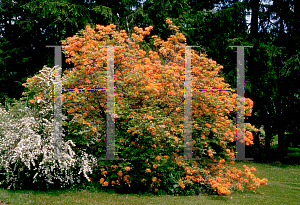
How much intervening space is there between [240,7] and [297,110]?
16.7ft

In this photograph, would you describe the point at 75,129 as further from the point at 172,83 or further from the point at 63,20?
the point at 63,20

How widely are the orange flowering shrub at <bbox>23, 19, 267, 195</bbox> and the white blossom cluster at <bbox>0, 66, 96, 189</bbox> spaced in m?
0.39

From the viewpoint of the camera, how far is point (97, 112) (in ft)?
19.7

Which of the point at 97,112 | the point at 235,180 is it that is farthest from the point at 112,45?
the point at 235,180

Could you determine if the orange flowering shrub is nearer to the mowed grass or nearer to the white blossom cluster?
the mowed grass

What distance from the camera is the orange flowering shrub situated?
570 cm

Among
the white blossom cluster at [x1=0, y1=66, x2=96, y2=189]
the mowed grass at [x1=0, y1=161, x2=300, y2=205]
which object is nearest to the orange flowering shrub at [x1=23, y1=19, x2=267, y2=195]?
the mowed grass at [x1=0, y1=161, x2=300, y2=205]

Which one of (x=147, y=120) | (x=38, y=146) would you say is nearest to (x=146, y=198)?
(x=147, y=120)

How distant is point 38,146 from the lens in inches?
206

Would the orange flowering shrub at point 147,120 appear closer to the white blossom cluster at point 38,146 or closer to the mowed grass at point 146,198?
the mowed grass at point 146,198

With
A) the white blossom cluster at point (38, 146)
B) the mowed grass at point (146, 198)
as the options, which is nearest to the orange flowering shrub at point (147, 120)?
the mowed grass at point (146, 198)

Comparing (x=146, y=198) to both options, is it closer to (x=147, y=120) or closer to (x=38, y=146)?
(x=147, y=120)

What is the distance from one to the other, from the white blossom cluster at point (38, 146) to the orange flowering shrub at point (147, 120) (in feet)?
1.29

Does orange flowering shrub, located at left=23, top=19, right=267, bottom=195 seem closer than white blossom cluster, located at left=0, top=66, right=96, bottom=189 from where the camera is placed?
No
